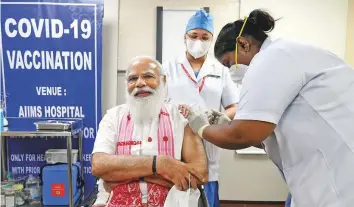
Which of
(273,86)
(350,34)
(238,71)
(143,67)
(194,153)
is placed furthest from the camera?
(350,34)

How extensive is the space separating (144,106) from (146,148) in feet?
0.76

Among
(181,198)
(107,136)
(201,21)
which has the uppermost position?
(201,21)

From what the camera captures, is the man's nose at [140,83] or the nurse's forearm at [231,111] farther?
the nurse's forearm at [231,111]

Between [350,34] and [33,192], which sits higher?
[350,34]

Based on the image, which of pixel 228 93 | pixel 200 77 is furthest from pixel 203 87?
pixel 228 93

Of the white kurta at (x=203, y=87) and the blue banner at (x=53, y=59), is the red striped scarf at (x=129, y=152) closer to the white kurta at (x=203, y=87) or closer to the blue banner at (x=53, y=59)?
the white kurta at (x=203, y=87)

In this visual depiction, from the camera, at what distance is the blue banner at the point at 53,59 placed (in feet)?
9.45

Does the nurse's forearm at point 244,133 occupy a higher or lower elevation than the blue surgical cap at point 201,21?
lower

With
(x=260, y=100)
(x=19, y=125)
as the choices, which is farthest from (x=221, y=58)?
(x=19, y=125)

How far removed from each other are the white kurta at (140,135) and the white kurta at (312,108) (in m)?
0.69

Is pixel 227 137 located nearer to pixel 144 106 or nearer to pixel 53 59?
pixel 144 106

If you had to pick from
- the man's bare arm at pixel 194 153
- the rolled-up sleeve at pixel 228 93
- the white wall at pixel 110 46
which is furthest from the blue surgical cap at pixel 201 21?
the white wall at pixel 110 46

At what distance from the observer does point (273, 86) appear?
1.02m

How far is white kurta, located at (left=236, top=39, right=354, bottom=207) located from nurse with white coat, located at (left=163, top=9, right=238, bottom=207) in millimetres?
953
